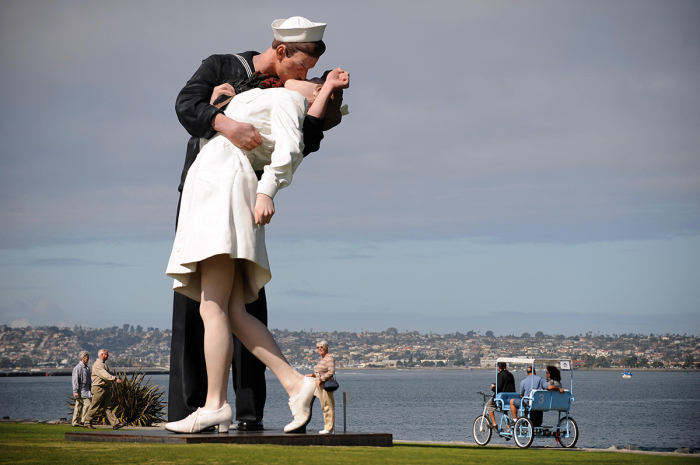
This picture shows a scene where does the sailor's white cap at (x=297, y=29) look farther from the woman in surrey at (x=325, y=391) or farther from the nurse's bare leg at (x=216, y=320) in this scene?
the woman in surrey at (x=325, y=391)

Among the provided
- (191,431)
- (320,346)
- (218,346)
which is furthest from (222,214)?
(320,346)

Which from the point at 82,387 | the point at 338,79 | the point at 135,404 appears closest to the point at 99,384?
the point at 82,387

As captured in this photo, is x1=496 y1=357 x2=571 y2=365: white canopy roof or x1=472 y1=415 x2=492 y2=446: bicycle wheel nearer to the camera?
x1=472 y1=415 x2=492 y2=446: bicycle wheel

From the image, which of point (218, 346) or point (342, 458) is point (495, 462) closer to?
point (342, 458)

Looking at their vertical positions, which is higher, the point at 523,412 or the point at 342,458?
the point at 342,458

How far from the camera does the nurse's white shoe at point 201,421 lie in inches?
205

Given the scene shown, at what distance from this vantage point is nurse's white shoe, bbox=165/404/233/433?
5195mm

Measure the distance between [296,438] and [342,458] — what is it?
1.10m

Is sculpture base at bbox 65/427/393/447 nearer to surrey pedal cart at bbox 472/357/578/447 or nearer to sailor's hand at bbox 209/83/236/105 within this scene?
sailor's hand at bbox 209/83/236/105

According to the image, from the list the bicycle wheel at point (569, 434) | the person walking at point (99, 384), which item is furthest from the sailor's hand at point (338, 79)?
the bicycle wheel at point (569, 434)

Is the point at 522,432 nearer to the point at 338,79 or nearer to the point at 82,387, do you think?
the point at 82,387

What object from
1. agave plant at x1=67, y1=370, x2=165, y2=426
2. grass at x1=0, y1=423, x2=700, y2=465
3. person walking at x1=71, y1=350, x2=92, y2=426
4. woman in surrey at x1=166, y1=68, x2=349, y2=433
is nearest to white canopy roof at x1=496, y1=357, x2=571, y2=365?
agave plant at x1=67, y1=370, x2=165, y2=426

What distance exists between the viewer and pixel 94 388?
1594 centimetres

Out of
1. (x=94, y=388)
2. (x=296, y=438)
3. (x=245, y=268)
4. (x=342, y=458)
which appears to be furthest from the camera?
(x=94, y=388)
